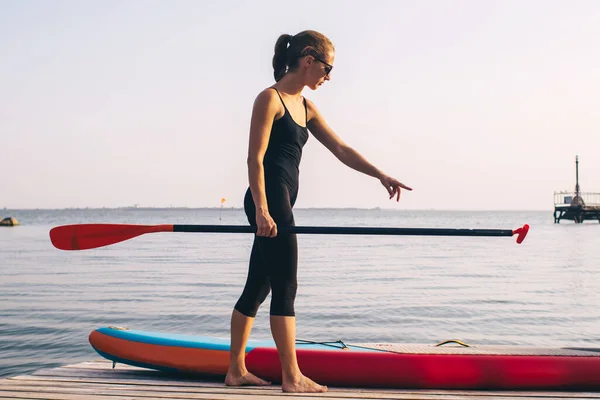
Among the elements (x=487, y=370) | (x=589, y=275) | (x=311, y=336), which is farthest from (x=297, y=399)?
(x=589, y=275)

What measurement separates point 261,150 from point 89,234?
1.37m

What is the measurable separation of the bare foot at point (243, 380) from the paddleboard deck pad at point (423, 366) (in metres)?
0.11

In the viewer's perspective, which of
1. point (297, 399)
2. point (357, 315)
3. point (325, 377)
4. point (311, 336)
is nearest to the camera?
point (297, 399)

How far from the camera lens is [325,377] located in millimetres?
3969

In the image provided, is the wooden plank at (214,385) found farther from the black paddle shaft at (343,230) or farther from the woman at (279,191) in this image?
the black paddle shaft at (343,230)

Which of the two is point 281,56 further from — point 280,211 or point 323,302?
point 323,302

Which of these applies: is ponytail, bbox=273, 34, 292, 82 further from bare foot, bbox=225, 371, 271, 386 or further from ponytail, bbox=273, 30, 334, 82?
bare foot, bbox=225, 371, 271, 386

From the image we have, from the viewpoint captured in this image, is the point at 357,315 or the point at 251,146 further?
the point at 357,315

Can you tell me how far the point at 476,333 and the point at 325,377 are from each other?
21.8 feet

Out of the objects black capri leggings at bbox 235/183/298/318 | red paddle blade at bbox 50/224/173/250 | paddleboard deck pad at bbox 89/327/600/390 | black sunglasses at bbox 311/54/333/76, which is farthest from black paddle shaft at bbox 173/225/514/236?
black sunglasses at bbox 311/54/333/76

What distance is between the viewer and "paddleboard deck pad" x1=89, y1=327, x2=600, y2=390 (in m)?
3.89

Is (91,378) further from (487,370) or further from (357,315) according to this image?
(357,315)

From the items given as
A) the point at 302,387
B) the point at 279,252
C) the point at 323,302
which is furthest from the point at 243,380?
the point at 323,302

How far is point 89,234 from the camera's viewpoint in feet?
13.9
